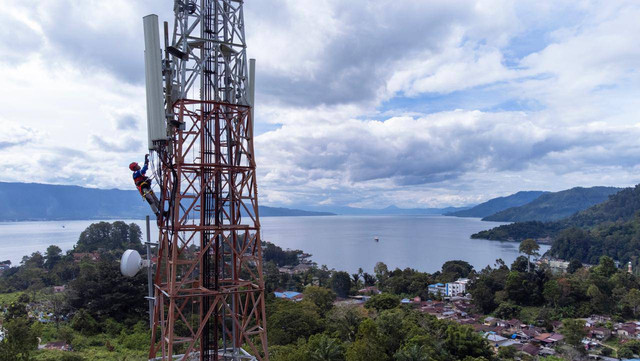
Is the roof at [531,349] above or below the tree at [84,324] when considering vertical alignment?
below

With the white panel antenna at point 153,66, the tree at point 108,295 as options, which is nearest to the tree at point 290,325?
the tree at point 108,295

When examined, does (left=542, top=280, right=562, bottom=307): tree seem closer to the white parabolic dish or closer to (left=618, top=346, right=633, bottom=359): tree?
(left=618, top=346, right=633, bottom=359): tree

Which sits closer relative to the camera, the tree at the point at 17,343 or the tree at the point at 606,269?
the tree at the point at 17,343

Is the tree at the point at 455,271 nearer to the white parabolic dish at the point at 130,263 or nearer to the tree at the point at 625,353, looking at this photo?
the tree at the point at 625,353

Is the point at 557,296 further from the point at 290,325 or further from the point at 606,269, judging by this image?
the point at 290,325

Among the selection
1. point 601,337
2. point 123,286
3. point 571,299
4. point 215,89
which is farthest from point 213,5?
point 571,299

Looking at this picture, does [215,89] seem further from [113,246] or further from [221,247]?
[113,246]

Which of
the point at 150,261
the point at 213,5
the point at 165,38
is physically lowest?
the point at 150,261

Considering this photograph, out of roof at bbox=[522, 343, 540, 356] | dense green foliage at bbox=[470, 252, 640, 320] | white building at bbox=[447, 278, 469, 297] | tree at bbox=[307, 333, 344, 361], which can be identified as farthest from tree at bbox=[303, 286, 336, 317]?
white building at bbox=[447, 278, 469, 297]

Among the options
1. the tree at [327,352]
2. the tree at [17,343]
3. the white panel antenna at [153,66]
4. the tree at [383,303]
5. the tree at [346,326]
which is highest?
the white panel antenna at [153,66]

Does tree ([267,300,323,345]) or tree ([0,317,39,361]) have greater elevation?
tree ([0,317,39,361])

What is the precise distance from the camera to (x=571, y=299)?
37812 millimetres

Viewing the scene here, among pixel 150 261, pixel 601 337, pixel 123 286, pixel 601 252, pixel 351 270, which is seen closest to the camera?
pixel 150 261

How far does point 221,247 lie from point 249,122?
321 centimetres
